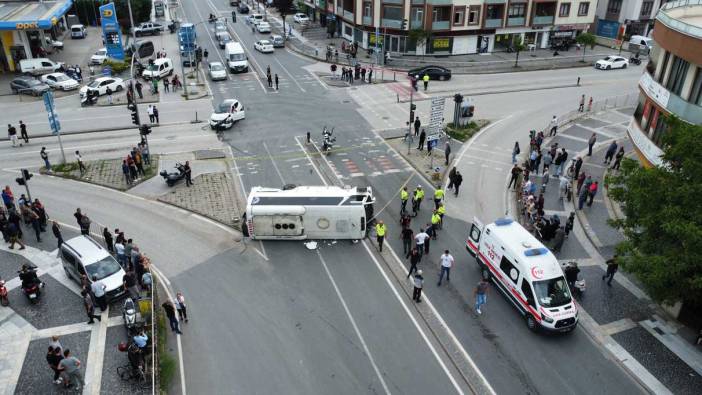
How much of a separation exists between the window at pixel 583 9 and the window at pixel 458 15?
16.5 meters

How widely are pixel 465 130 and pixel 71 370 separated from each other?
100 ft

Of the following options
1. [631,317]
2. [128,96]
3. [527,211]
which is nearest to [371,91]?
[128,96]

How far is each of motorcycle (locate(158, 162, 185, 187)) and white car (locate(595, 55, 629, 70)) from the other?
48.2m

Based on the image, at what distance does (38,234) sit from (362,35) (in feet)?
159

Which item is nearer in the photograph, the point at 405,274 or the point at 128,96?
the point at 405,274

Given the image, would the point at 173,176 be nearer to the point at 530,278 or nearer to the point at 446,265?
the point at 446,265

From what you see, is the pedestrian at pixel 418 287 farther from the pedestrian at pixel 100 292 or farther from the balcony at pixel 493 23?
the balcony at pixel 493 23

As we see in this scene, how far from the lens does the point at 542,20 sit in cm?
6425

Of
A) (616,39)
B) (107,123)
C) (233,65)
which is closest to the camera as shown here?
(107,123)

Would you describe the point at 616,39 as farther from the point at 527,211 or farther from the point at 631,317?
the point at 631,317

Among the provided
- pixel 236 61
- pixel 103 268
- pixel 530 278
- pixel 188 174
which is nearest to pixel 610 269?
pixel 530 278

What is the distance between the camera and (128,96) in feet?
135

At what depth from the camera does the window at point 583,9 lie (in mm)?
65375

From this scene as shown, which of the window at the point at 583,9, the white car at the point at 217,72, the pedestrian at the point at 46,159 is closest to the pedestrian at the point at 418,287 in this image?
the pedestrian at the point at 46,159
